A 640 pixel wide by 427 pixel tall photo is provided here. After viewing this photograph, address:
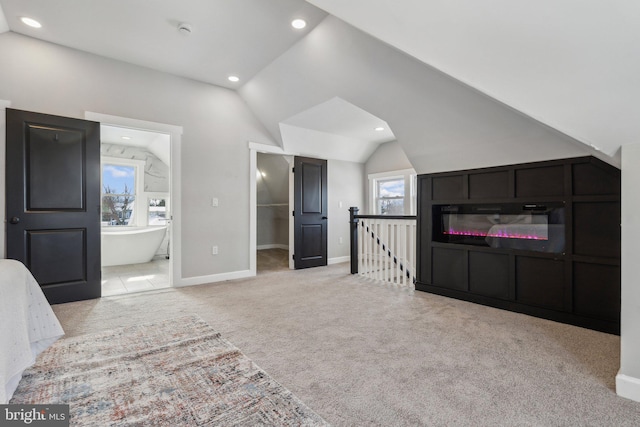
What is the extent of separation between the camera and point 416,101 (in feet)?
9.84

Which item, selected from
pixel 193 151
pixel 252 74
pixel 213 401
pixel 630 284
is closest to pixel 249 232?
pixel 193 151

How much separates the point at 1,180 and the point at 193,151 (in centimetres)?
188

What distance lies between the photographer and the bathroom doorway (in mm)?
5387

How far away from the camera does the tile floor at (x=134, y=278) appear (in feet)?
12.6

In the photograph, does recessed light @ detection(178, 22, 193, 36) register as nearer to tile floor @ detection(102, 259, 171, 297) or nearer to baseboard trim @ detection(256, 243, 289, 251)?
tile floor @ detection(102, 259, 171, 297)

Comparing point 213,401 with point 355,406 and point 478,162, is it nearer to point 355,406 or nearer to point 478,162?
point 355,406

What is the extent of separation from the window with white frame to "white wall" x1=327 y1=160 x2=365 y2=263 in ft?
1.11

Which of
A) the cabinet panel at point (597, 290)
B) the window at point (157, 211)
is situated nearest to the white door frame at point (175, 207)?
the window at point (157, 211)

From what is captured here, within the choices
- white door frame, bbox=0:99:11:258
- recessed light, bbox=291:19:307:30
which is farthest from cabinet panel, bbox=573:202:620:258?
white door frame, bbox=0:99:11:258

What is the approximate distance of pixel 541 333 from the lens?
7.97ft

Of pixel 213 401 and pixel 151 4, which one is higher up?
pixel 151 4

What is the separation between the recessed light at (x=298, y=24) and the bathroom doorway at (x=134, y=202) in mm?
3280

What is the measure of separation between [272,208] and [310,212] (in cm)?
304

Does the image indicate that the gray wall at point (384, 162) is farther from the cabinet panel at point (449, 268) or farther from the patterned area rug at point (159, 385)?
the patterned area rug at point (159, 385)
